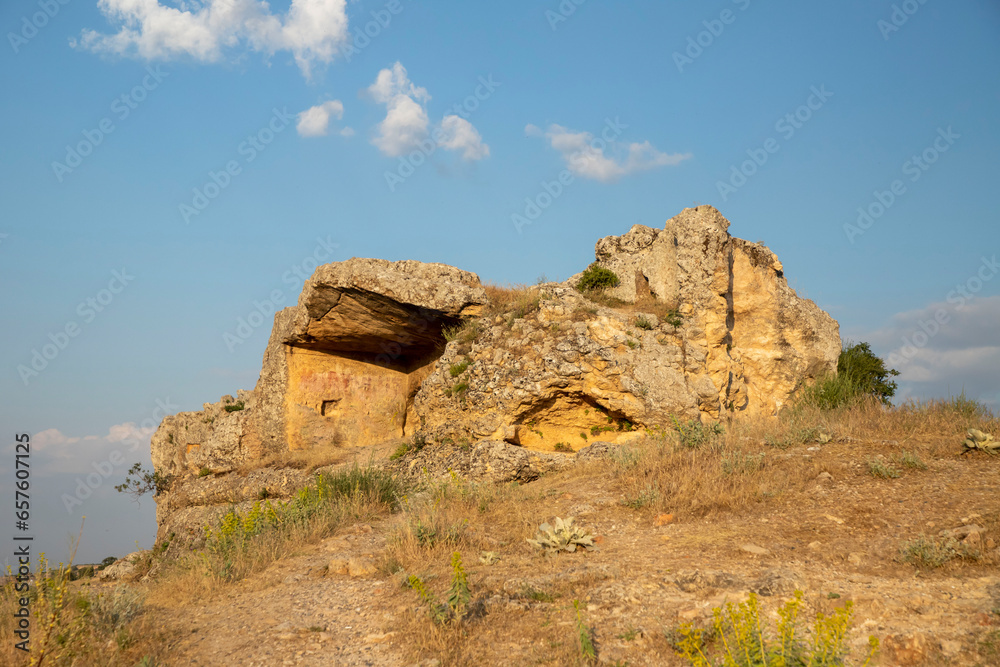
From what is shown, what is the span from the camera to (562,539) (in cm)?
618

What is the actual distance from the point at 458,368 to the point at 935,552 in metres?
8.01

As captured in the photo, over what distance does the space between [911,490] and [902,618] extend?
9.35ft

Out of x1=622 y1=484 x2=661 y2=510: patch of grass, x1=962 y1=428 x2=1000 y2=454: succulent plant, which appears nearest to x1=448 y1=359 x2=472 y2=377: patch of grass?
x1=622 y1=484 x2=661 y2=510: patch of grass

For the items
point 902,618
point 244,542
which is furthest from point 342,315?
point 902,618

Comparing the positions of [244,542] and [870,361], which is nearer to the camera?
[244,542]

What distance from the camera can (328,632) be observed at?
4.67 m

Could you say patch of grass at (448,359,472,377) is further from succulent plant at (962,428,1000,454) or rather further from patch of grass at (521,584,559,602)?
succulent plant at (962,428,1000,454)

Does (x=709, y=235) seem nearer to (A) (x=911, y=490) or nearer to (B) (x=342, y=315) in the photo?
(A) (x=911, y=490)

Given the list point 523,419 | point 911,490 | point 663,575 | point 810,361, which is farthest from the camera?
point 810,361

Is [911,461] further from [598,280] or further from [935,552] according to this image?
[598,280]

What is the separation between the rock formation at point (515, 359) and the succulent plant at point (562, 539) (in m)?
3.71

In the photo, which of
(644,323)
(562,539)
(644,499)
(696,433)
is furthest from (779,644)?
(644,323)

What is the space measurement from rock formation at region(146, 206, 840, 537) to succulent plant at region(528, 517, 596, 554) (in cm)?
371

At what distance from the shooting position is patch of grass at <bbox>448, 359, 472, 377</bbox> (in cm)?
1175
